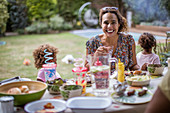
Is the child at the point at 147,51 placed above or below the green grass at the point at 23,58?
above

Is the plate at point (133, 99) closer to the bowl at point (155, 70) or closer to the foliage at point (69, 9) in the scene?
the bowl at point (155, 70)

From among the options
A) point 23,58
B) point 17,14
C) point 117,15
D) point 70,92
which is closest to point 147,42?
point 117,15

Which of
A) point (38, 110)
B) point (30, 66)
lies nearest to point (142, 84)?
point (38, 110)

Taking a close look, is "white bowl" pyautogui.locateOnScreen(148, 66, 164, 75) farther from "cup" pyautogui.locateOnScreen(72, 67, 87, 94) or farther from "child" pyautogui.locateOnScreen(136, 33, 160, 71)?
"child" pyautogui.locateOnScreen(136, 33, 160, 71)

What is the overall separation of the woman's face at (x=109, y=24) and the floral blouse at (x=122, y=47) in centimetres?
15

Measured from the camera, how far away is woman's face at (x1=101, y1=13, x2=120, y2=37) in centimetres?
199

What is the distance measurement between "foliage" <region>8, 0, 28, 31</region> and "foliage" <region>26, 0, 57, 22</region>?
35 centimetres

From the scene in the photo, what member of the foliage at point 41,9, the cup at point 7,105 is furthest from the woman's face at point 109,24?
the foliage at point 41,9

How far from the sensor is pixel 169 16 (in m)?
4.32

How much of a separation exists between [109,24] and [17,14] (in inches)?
340

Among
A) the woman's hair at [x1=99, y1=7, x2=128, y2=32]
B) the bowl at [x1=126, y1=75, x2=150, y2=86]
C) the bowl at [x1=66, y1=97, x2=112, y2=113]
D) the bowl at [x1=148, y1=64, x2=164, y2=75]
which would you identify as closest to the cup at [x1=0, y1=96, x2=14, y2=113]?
the bowl at [x1=66, y1=97, x2=112, y2=113]

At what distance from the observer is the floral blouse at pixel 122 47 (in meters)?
2.13

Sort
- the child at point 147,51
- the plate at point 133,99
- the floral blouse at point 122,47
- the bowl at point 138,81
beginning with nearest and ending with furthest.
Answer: the plate at point 133,99 → the bowl at point 138,81 → the floral blouse at point 122,47 → the child at point 147,51

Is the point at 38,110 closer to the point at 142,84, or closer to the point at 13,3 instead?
the point at 142,84
